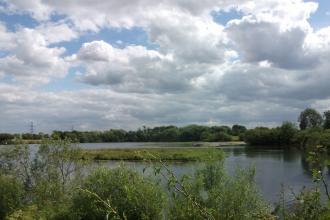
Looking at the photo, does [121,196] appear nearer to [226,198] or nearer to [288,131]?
[226,198]

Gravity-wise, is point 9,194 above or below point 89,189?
below

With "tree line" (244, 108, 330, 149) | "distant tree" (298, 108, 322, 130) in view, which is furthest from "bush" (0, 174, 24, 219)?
"distant tree" (298, 108, 322, 130)

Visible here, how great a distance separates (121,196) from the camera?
27.5m

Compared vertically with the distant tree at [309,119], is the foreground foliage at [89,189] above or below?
below

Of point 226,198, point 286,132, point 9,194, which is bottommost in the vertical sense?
point 9,194

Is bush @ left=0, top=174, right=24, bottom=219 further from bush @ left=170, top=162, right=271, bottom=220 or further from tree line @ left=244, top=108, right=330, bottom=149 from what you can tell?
tree line @ left=244, top=108, right=330, bottom=149

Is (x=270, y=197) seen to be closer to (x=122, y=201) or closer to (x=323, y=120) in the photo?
(x=122, y=201)

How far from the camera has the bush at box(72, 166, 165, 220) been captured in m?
26.2

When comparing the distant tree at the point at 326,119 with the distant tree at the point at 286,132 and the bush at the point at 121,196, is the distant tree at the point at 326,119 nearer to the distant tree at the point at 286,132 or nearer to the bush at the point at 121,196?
the distant tree at the point at 286,132

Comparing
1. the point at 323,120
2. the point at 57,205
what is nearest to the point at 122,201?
the point at 57,205

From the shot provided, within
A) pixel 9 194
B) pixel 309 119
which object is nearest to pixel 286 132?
pixel 309 119

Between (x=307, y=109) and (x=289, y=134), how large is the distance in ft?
67.0

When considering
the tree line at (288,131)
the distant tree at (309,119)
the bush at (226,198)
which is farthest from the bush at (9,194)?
the distant tree at (309,119)

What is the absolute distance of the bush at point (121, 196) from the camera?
26219mm
